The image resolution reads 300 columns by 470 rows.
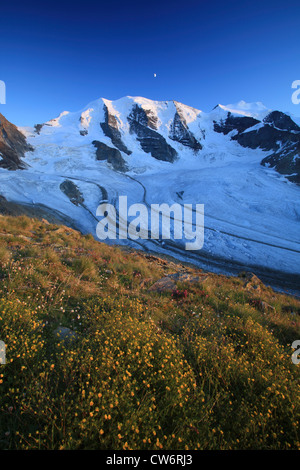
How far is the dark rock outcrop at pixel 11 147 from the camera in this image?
44.9 meters

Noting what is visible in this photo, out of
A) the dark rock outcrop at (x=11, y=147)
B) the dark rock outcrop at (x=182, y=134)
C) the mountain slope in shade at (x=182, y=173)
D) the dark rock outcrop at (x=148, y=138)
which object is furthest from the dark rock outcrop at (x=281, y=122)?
the dark rock outcrop at (x=11, y=147)

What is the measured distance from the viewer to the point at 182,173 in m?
56.7

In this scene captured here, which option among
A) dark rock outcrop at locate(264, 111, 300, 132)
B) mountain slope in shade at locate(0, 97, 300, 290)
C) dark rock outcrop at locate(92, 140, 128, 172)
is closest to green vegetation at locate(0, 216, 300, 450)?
mountain slope in shade at locate(0, 97, 300, 290)

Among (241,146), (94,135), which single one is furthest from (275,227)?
(94,135)

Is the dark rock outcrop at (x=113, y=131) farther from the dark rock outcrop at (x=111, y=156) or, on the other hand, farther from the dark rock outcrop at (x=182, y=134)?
the dark rock outcrop at (x=182, y=134)

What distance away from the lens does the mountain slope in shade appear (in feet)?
80.0

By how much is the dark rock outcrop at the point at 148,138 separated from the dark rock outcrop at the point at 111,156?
61.4ft

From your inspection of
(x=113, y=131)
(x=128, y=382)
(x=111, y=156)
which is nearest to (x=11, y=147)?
(x=111, y=156)

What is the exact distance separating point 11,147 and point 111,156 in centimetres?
2641

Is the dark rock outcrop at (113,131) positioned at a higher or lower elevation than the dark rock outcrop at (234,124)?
lower

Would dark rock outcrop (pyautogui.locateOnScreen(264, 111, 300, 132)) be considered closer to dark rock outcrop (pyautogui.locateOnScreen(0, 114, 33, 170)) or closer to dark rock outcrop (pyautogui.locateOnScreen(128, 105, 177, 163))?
dark rock outcrop (pyautogui.locateOnScreen(128, 105, 177, 163))

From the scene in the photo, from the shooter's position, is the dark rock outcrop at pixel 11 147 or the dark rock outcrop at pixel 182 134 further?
the dark rock outcrop at pixel 182 134

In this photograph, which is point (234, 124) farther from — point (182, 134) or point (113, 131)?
point (113, 131)

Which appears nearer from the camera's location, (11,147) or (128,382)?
(128,382)
